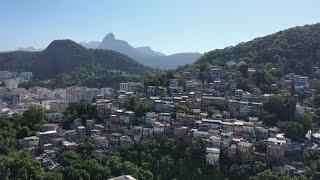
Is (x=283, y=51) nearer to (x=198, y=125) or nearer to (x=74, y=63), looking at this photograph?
(x=198, y=125)

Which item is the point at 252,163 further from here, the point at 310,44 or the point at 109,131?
the point at 310,44

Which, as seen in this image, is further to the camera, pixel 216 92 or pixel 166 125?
pixel 216 92

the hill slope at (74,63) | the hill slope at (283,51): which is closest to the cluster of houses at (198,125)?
the hill slope at (283,51)

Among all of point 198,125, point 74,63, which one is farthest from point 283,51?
point 74,63

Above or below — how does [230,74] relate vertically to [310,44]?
below

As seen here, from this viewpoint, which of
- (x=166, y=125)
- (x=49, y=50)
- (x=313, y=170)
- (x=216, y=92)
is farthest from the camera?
(x=49, y=50)

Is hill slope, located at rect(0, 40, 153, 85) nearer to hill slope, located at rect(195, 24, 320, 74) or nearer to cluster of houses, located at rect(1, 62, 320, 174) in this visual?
hill slope, located at rect(195, 24, 320, 74)

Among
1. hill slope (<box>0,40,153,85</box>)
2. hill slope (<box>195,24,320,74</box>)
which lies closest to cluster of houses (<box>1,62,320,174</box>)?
hill slope (<box>195,24,320,74</box>)

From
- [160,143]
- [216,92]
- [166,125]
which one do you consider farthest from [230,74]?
[160,143]
